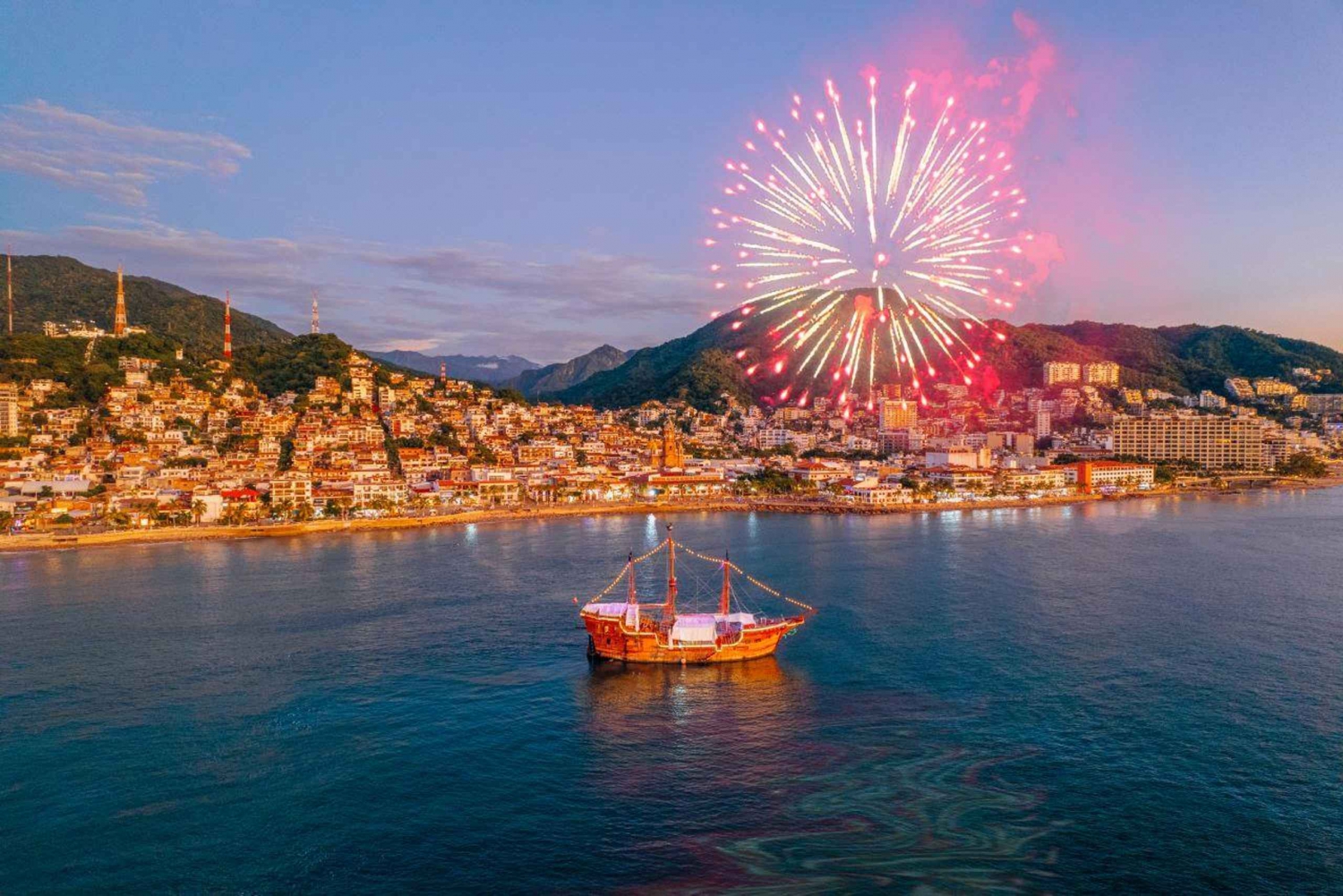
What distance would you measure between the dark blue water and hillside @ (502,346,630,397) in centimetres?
15206

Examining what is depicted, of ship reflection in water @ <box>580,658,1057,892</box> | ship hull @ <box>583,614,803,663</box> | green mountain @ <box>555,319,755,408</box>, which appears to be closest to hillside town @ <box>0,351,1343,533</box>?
green mountain @ <box>555,319,755,408</box>

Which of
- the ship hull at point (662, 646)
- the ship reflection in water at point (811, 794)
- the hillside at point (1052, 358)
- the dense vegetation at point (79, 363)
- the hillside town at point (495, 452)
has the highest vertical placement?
the hillside at point (1052, 358)

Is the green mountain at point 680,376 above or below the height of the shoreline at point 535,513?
above

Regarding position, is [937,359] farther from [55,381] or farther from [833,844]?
[833,844]

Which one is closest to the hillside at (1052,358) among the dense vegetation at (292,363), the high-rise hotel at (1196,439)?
the high-rise hotel at (1196,439)

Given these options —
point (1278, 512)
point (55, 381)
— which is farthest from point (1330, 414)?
point (55, 381)

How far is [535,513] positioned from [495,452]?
554 inches

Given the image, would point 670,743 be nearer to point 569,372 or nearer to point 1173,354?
point 1173,354

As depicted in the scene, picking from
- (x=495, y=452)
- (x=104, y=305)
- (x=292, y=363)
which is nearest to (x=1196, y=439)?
(x=495, y=452)

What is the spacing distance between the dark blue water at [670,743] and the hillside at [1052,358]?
71657mm

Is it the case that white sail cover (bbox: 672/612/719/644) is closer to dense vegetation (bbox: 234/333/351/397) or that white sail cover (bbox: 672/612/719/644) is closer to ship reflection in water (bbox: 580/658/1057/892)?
ship reflection in water (bbox: 580/658/1057/892)

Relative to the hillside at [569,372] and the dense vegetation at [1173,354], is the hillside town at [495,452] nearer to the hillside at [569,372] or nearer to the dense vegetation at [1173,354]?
Answer: the dense vegetation at [1173,354]

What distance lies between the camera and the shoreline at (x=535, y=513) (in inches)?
1282

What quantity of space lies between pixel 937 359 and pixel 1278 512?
7238cm
